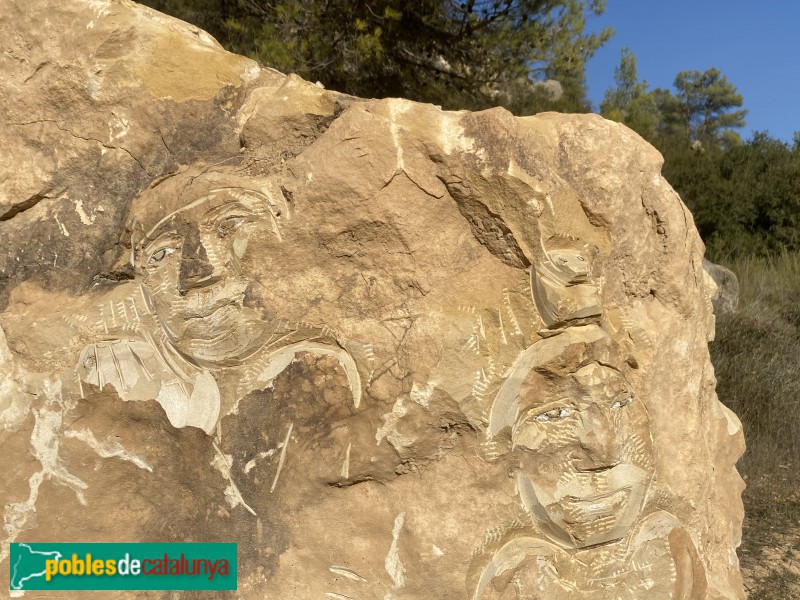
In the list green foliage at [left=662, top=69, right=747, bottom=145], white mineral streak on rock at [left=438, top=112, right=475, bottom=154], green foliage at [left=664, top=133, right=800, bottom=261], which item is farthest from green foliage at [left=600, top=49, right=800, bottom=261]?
green foliage at [left=662, top=69, right=747, bottom=145]

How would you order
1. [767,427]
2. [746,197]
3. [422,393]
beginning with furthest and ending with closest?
[746,197]
[767,427]
[422,393]

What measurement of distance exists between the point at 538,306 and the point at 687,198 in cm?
608

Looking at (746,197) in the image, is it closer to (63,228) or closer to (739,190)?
(739,190)

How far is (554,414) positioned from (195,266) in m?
0.89

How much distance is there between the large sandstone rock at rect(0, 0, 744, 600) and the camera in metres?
1.64

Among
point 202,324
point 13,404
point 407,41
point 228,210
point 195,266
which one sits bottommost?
point 13,404

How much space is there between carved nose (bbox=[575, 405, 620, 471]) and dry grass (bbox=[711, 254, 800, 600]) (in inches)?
54.0

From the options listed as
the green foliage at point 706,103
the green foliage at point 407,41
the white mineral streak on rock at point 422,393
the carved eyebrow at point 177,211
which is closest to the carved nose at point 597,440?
the white mineral streak on rock at point 422,393

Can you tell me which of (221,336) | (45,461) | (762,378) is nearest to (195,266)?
(221,336)

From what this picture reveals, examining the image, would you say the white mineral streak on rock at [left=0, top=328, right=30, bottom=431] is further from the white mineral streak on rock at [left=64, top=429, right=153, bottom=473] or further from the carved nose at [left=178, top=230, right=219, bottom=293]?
the carved nose at [left=178, top=230, right=219, bottom=293]

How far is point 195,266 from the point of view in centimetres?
166

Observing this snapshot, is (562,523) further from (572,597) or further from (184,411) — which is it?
(184,411)

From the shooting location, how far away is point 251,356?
1671mm

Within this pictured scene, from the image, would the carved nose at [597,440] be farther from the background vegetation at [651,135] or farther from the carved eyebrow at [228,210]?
the background vegetation at [651,135]
